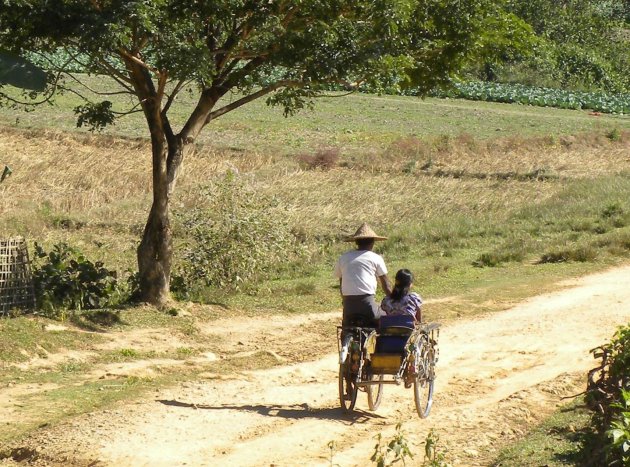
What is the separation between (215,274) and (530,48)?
592 centimetres

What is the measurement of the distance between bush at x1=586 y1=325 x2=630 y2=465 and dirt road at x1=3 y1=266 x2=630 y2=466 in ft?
3.83

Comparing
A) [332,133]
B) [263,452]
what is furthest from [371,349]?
[332,133]

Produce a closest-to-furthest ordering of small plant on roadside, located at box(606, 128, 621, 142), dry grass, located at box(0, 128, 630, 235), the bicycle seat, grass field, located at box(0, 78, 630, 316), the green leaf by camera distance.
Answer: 1. the bicycle seat
2. the green leaf
3. grass field, located at box(0, 78, 630, 316)
4. dry grass, located at box(0, 128, 630, 235)
5. small plant on roadside, located at box(606, 128, 621, 142)

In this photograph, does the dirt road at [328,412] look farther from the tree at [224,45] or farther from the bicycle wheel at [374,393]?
the tree at [224,45]

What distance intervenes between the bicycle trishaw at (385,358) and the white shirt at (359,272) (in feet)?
1.27

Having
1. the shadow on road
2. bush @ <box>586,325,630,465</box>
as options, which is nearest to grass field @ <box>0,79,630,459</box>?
the shadow on road

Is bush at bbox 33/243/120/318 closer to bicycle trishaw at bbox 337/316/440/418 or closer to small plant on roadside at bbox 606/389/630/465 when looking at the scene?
bicycle trishaw at bbox 337/316/440/418

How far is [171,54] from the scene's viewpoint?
1355 centimetres

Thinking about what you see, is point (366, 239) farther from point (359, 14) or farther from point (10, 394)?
point (359, 14)

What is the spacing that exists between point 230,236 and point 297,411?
6.67 metres

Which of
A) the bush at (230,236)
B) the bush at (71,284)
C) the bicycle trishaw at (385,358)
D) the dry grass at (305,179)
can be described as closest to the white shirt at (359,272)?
the bicycle trishaw at (385,358)

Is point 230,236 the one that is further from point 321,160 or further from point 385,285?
point 321,160

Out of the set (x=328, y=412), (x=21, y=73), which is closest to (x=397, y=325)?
Result: (x=328, y=412)

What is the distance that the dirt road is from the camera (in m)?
9.45
